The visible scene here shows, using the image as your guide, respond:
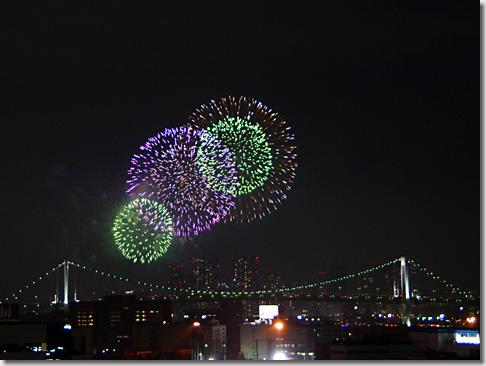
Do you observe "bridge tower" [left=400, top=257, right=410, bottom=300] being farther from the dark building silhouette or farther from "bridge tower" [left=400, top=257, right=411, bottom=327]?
the dark building silhouette

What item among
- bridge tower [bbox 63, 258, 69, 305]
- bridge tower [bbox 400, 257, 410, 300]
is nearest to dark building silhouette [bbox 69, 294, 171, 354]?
bridge tower [bbox 63, 258, 69, 305]

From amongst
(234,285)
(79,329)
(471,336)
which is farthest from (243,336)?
(79,329)

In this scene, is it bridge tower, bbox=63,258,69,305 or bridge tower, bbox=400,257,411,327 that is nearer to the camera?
bridge tower, bbox=400,257,411,327

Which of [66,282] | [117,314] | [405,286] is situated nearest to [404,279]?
[405,286]

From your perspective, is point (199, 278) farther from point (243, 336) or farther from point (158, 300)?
point (243, 336)

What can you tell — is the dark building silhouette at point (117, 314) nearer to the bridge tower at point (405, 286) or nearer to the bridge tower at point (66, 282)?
the bridge tower at point (66, 282)

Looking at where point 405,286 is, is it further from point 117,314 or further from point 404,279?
point 117,314

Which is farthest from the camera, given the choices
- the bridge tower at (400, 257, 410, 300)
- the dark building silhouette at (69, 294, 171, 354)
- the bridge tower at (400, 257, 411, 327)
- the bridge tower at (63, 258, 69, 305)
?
the bridge tower at (63, 258, 69, 305)

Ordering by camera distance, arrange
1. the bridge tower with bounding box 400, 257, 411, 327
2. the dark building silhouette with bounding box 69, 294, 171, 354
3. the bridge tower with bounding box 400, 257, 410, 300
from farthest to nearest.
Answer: the dark building silhouette with bounding box 69, 294, 171, 354, the bridge tower with bounding box 400, 257, 410, 300, the bridge tower with bounding box 400, 257, 411, 327
